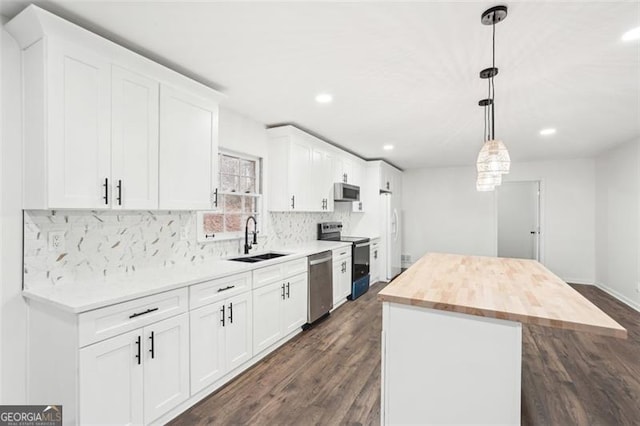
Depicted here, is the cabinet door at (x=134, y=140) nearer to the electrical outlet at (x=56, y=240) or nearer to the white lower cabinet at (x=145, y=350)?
the electrical outlet at (x=56, y=240)

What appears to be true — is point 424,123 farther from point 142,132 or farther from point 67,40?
point 67,40

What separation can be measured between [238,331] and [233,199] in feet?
4.69

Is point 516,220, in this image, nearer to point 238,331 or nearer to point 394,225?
point 394,225

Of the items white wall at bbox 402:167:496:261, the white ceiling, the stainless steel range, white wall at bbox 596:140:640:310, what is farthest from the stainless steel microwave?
white wall at bbox 596:140:640:310

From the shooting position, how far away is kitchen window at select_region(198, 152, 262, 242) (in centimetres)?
302

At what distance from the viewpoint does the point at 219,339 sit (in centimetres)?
232

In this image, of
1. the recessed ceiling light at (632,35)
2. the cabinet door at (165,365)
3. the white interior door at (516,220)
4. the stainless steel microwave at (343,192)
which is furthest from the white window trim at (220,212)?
the white interior door at (516,220)

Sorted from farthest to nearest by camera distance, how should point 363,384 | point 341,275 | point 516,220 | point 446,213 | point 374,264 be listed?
point 516,220
point 446,213
point 374,264
point 341,275
point 363,384

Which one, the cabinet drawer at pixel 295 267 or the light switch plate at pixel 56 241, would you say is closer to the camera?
the light switch plate at pixel 56 241

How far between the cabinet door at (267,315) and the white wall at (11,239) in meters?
1.49

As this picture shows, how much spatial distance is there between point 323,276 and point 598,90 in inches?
129

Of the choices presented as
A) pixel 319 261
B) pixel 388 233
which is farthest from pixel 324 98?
pixel 388 233

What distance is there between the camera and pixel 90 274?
2043mm

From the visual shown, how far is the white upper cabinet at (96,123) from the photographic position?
5.39 feet
